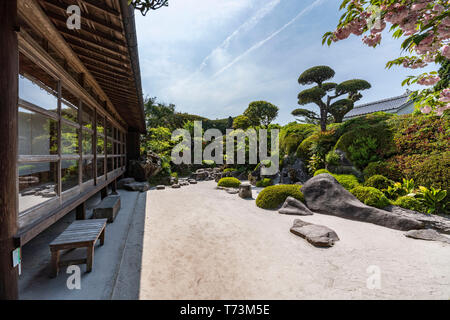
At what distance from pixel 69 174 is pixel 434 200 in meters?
8.75

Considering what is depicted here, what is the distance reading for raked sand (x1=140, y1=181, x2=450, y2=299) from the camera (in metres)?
2.27

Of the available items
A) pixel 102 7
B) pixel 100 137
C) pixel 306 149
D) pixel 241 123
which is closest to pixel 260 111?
pixel 241 123

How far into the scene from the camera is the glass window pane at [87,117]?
4.23m

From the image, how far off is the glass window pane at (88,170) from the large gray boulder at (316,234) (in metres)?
5.08

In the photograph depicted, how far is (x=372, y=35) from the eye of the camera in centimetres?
266

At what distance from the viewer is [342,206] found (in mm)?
5324

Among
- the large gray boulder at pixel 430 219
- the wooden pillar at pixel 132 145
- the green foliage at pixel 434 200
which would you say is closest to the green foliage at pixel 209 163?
the wooden pillar at pixel 132 145

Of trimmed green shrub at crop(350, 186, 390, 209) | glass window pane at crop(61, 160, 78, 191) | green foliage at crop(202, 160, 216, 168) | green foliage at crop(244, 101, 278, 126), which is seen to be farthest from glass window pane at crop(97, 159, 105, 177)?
green foliage at crop(244, 101, 278, 126)

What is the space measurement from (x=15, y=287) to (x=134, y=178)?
941 cm

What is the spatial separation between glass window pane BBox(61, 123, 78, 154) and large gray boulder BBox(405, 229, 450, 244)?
7.22 metres

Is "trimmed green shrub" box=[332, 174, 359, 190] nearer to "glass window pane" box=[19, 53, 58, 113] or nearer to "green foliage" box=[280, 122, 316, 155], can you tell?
"green foliage" box=[280, 122, 316, 155]

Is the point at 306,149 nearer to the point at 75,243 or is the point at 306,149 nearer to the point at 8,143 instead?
the point at 75,243
